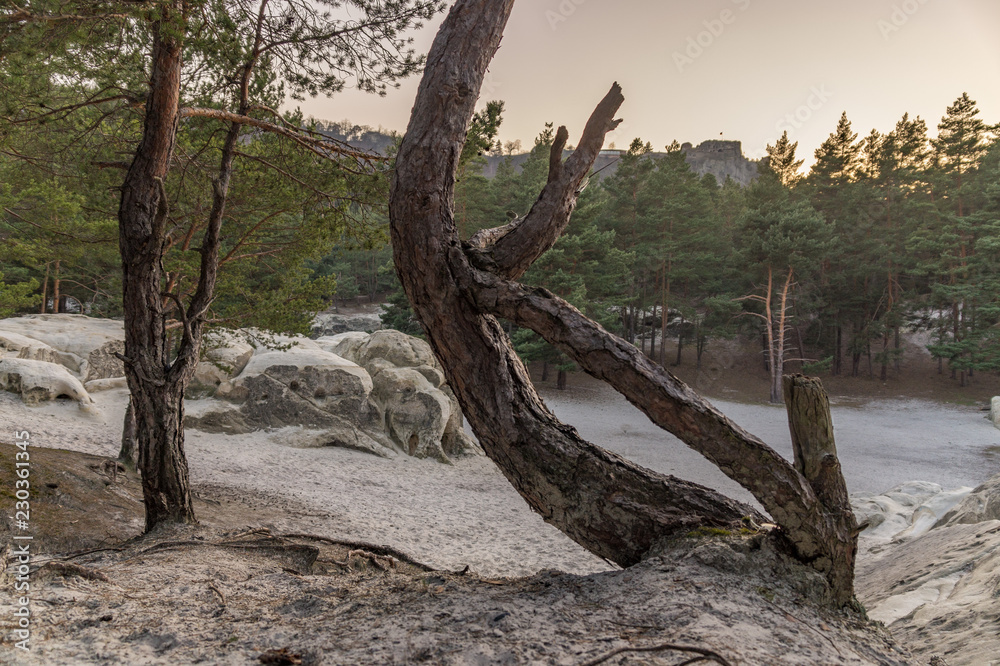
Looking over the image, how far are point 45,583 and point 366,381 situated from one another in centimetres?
824

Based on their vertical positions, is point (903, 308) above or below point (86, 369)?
above

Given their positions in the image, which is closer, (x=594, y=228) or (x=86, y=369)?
(x=86, y=369)

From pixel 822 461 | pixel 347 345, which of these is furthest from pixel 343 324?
pixel 822 461

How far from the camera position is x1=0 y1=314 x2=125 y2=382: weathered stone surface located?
10.4 meters

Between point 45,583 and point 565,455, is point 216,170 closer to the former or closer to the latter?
point 45,583

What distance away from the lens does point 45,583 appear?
8.27 feet

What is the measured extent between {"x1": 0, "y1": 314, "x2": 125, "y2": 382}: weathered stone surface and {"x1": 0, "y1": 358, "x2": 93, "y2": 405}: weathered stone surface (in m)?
1.31

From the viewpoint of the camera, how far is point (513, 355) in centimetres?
279

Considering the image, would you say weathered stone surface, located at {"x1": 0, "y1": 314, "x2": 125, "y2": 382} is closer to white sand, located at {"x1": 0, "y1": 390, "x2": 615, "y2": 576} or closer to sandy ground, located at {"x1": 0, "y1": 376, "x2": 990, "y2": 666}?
white sand, located at {"x1": 0, "y1": 390, "x2": 615, "y2": 576}

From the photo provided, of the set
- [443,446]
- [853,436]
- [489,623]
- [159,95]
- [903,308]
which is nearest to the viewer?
[489,623]

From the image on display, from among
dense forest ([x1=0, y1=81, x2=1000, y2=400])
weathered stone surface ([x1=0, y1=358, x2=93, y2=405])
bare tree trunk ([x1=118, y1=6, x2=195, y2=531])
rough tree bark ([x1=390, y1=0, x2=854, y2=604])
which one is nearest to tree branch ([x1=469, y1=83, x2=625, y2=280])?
rough tree bark ([x1=390, y1=0, x2=854, y2=604])

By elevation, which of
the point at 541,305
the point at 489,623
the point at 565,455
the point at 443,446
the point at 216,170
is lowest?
the point at 443,446

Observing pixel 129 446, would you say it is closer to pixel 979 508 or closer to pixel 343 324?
pixel 979 508

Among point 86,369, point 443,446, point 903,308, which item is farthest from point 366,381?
point 903,308
